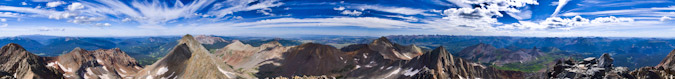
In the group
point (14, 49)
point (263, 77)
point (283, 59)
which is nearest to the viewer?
point (14, 49)

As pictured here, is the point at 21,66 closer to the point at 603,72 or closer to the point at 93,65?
the point at 93,65

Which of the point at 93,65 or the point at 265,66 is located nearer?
the point at 93,65

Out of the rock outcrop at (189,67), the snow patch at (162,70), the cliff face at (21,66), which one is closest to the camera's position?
the cliff face at (21,66)

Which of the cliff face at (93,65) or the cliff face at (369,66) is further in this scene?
the cliff face at (93,65)

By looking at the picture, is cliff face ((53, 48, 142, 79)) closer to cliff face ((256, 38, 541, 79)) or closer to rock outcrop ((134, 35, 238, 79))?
rock outcrop ((134, 35, 238, 79))

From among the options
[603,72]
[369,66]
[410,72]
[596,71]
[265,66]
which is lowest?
[369,66]

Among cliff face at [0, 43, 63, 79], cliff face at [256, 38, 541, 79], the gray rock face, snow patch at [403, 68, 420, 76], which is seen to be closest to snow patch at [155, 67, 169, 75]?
cliff face at [0, 43, 63, 79]

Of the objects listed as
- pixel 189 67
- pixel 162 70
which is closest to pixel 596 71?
pixel 189 67

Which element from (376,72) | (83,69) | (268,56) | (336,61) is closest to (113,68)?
(83,69)

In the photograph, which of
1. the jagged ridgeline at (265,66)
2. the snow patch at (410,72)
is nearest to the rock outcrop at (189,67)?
the jagged ridgeline at (265,66)

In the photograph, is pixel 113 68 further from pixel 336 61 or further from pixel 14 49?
pixel 336 61

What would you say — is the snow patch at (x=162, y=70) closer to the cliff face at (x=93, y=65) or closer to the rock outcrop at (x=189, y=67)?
the rock outcrop at (x=189, y=67)
